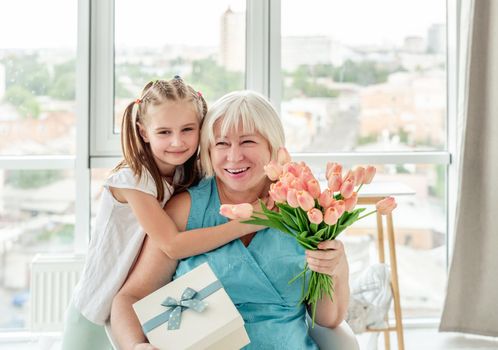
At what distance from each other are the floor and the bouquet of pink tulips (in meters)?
1.64

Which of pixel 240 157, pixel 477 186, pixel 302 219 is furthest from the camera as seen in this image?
pixel 477 186

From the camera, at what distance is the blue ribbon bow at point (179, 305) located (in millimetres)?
1556

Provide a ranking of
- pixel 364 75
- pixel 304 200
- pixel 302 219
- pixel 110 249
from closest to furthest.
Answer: pixel 304 200, pixel 302 219, pixel 110 249, pixel 364 75

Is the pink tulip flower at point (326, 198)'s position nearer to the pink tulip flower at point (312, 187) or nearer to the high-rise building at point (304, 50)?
the pink tulip flower at point (312, 187)

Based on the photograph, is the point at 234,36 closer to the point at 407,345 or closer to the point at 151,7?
the point at 151,7

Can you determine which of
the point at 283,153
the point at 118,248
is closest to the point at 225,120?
the point at 283,153

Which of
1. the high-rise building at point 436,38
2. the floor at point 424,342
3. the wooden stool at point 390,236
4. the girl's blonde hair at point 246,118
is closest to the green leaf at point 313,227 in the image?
the girl's blonde hair at point 246,118

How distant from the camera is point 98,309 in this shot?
6.01 ft

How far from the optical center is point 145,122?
1902 mm

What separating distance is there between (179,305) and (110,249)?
1.26 feet

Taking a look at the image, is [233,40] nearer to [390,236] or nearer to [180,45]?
[180,45]

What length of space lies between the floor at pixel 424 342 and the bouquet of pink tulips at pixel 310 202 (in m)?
1.64

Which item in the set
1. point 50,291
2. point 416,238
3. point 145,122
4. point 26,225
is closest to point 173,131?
point 145,122

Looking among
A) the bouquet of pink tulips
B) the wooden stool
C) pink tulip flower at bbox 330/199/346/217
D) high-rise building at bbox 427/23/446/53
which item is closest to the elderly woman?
the bouquet of pink tulips
